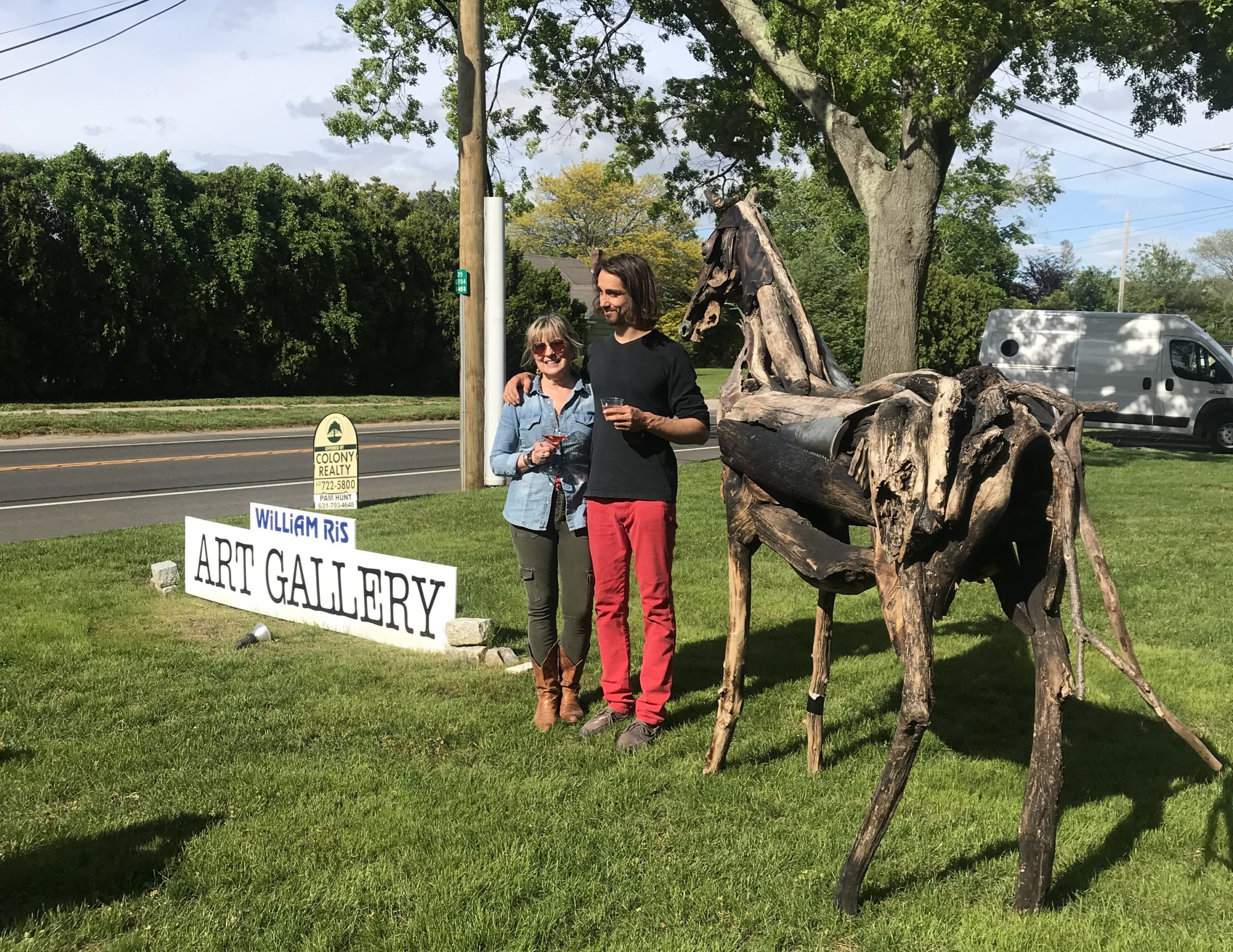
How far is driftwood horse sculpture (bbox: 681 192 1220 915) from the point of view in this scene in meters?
2.85

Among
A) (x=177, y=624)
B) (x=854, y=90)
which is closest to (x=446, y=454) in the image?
(x=854, y=90)

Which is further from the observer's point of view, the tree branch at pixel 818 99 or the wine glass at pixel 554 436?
the tree branch at pixel 818 99

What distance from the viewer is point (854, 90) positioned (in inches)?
411

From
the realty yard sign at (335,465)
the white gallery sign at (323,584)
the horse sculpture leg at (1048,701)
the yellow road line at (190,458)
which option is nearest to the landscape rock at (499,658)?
the white gallery sign at (323,584)

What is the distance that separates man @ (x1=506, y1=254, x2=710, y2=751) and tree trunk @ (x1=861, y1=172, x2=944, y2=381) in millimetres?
7612

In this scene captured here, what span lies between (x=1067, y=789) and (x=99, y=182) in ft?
77.0

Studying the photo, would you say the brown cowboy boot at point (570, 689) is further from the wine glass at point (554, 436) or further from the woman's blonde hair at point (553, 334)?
the woman's blonde hair at point (553, 334)

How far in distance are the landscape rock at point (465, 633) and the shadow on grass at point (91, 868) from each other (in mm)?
2158

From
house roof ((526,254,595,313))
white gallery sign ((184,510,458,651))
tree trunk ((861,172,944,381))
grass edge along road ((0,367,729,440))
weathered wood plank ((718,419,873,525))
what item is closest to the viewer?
weathered wood plank ((718,419,873,525))

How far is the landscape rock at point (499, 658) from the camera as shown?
5578 mm

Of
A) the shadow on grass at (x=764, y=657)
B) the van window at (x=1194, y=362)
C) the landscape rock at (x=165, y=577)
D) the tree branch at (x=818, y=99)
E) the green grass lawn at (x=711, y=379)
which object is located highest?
the tree branch at (x=818, y=99)

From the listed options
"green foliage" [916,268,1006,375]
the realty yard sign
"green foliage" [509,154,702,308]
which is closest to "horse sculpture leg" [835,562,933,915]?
the realty yard sign

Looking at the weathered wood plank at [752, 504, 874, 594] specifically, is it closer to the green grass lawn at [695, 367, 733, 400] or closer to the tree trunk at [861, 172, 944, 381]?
the tree trunk at [861, 172, 944, 381]

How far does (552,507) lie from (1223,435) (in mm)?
19681
